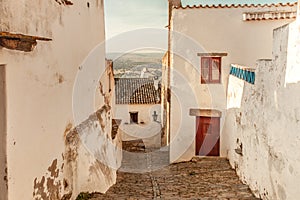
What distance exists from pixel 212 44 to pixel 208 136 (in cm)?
345

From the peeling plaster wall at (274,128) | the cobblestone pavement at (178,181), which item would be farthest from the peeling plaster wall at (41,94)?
the peeling plaster wall at (274,128)

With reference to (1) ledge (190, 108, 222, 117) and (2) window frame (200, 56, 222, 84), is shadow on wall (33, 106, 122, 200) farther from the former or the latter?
(2) window frame (200, 56, 222, 84)

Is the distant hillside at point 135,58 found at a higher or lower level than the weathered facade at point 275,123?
higher

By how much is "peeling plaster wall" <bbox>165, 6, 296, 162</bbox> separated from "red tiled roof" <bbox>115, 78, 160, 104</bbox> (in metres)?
12.0

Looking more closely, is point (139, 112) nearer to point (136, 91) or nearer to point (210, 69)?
point (136, 91)

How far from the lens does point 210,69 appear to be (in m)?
12.7

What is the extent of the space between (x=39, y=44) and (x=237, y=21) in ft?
30.5

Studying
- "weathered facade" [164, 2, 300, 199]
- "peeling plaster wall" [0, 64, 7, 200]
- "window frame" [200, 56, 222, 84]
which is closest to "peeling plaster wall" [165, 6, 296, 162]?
"weathered facade" [164, 2, 300, 199]

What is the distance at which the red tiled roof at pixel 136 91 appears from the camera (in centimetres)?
2480

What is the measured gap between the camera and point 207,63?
1271cm

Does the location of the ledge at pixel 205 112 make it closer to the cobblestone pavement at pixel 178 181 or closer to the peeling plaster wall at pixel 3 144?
the cobblestone pavement at pixel 178 181

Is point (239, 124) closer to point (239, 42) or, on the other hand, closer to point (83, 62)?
point (239, 42)

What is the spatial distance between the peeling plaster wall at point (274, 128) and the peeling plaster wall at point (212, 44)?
3.42m

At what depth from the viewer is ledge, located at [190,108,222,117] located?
12781 mm
